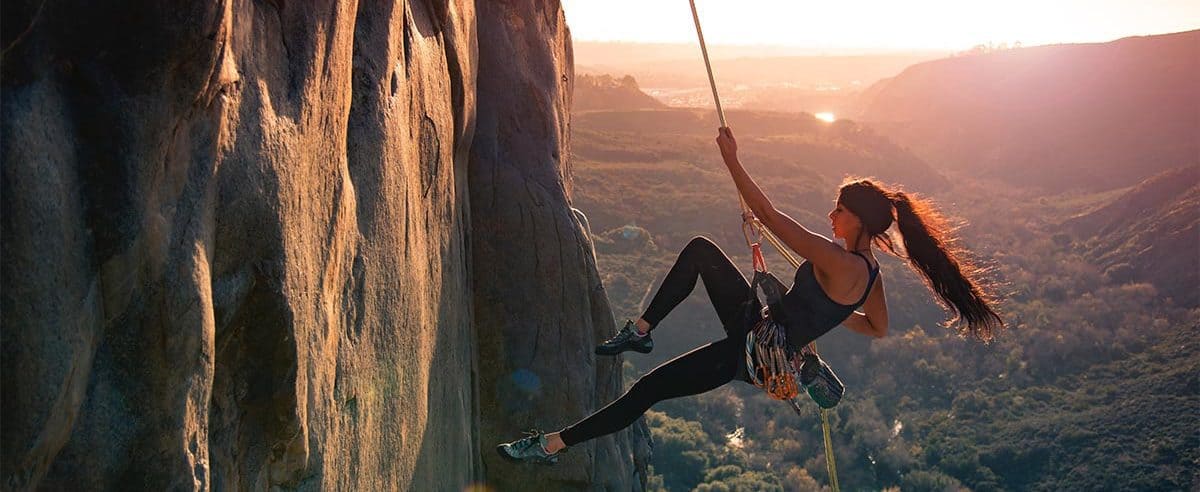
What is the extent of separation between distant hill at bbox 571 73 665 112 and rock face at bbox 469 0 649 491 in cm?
7148

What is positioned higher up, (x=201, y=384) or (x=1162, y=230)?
(x=201, y=384)

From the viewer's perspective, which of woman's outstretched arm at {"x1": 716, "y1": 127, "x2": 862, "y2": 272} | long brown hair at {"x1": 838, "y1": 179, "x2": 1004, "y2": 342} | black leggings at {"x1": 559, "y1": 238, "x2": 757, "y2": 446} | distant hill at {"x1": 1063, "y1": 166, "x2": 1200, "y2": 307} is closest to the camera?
woman's outstretched arm at {"x1": 716, "y1": 127, "x2": 862, "y2": 272}

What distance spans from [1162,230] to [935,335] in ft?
50.1

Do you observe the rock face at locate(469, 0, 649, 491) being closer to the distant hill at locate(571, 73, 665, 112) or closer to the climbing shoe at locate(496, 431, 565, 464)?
the climbing shoe at locate(496, 431, 565, 464)

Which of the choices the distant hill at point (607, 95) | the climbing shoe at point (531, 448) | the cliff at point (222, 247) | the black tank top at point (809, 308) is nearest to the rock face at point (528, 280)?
the cliff at point (222, 247)

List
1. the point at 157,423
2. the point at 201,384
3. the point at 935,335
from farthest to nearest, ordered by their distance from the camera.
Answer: the point at 935,335 < the point at 201,384 < the point at 157,423

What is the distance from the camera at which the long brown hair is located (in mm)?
5902

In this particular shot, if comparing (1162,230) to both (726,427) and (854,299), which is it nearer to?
(726,427)

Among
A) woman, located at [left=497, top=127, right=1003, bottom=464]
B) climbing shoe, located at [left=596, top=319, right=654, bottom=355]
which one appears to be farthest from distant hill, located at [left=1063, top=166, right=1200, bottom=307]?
woman, located at [left=497, top=127, right=1003, bottom=464]

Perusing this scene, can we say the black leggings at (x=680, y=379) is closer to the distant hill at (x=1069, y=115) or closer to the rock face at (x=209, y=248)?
the rock face at (x=209, y=248)

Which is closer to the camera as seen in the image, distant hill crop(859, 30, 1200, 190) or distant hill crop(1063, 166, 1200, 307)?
distant hill crop(1063, 166, 1200, 307)

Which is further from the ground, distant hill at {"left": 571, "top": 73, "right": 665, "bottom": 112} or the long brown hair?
distant hill at {"left": 571, "top": 73, "right": 665, "bottom": 112}

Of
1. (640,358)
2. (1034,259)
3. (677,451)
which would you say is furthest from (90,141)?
(1034,259)

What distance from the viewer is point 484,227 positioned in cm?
938
